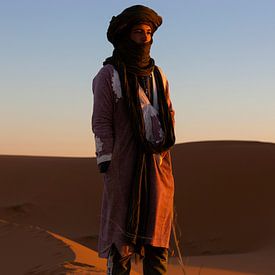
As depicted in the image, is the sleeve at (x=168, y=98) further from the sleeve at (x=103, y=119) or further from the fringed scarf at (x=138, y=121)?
the sleeve at (x=103, y=119)

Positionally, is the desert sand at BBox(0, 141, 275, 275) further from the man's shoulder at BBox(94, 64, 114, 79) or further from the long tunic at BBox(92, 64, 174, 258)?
the man's shoulder at BBox(94, 64, 114, 79)

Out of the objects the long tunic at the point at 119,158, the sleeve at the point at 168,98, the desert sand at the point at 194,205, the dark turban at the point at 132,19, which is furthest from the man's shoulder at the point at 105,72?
the desert sand at the point at 194,205

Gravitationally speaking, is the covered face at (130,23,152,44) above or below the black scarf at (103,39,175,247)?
above

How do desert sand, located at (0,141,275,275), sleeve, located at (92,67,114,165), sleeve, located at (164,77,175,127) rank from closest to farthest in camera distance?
sleeve, located at (92,67,114,165) < sleeve, located at (164,77,175,127) < desert sand, located at (0,141,275,275)

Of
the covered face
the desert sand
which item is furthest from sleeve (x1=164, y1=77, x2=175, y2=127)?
the desert sand

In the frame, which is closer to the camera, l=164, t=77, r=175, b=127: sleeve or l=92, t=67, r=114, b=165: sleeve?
l=92, t=67, r=114, b=165: sleeve

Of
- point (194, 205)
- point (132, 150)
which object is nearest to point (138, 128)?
point (132, 150)

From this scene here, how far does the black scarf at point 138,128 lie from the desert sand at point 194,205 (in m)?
3.93

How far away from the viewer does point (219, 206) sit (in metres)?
17.2

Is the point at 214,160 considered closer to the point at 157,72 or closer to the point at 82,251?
the point at 82,251

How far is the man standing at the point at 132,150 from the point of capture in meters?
3.65

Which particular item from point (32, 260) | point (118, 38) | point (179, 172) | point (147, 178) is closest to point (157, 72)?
point (118, 38)

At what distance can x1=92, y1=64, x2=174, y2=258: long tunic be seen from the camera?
3.66m

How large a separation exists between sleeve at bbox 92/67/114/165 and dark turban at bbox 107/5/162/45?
10.4 inches
